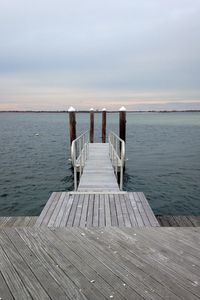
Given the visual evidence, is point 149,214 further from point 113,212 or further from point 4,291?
point 4,291

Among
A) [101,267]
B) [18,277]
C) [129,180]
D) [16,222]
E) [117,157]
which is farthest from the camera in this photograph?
[129,180]

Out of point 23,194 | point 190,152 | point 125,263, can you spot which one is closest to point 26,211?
point 23,194

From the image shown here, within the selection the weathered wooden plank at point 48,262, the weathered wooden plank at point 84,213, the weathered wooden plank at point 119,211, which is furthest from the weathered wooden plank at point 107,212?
the weathered wooden plank at point 48,262

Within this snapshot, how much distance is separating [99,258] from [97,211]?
1678 millimetres

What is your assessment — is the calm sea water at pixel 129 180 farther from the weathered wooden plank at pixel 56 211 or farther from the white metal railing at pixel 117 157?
the weathered wooden plank at pixel 56 211

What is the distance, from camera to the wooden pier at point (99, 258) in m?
2.62

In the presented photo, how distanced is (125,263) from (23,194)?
8.16 metres

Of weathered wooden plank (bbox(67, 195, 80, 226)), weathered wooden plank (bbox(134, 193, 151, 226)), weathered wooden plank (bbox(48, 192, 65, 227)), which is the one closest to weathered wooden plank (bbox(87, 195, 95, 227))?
weathered wooden plank (bbox(67, 195, 80, 226))

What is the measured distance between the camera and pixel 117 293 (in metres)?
2.58

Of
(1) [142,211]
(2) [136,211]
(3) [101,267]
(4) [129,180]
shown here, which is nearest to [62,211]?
(2) [136,211]

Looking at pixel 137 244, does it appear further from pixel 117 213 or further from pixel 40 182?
pixel 40 182

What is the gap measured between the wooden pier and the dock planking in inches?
0.7

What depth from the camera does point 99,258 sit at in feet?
10.4

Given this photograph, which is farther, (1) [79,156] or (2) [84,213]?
(1) [79,156]
